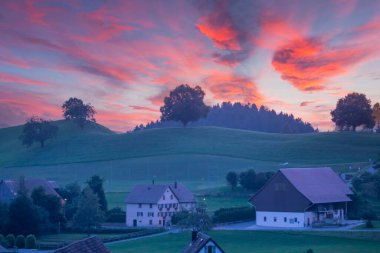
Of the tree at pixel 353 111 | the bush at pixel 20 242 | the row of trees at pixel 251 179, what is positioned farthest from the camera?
the tree at pixel 353 111

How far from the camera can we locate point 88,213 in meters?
85.8

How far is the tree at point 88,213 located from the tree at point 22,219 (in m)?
6.39

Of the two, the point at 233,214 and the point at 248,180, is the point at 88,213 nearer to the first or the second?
the point at 233,214

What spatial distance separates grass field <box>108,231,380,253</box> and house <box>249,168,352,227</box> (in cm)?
943

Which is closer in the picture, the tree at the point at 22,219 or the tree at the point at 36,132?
the tree at the point at 22,219

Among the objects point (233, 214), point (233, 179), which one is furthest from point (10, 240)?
point (233, 179)

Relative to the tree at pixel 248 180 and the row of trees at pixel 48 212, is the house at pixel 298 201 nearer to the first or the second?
the tree at pixel 248 180

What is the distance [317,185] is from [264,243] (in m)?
23.4

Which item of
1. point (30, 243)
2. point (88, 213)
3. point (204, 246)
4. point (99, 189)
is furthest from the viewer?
point (99, 189)

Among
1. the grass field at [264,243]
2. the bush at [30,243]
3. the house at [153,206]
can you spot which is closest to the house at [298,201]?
the grass field at [264,243]

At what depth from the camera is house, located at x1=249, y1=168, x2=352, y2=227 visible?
7844cm

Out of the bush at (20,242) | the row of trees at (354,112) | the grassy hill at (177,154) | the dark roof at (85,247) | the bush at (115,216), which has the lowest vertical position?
the bush at (20,242)

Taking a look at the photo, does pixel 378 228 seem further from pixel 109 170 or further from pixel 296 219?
pixel 109 170

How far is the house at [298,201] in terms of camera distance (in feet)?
257
